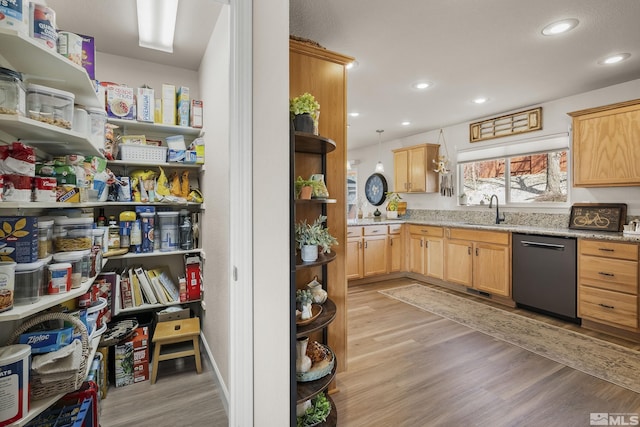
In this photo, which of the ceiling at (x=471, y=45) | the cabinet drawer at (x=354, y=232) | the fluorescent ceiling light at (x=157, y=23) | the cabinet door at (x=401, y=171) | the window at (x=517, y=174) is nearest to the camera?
the fluorescent ceiling light at (x=157, y=23)

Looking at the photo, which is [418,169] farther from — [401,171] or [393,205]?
[393,205]

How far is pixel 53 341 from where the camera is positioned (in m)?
1.20


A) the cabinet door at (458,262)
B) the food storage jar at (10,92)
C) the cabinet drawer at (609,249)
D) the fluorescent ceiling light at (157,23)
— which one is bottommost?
the cabinet door at (458,262)

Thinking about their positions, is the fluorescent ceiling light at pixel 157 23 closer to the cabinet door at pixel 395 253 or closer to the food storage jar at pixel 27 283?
the food storage jar at pixel 27 283

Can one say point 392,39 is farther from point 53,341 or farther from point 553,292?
point 553,292

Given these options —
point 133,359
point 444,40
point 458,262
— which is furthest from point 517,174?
point 133,359

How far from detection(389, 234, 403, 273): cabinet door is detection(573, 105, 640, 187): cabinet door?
7.57 ft

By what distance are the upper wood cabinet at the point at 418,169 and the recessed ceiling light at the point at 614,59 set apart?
243 cm

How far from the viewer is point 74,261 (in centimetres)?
129

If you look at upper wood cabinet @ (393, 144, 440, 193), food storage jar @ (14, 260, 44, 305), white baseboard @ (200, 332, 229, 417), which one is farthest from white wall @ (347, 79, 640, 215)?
food storage jar @ (14, 260, 44, 305)

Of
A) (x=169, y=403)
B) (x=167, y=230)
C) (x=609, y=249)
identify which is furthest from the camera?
(x=609, y=249)

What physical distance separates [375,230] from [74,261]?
3.82 meters

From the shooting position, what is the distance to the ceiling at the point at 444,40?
1.93 meters

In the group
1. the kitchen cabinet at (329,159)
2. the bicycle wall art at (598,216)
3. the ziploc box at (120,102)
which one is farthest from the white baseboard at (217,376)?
the bicycle wall art at (598,216)
